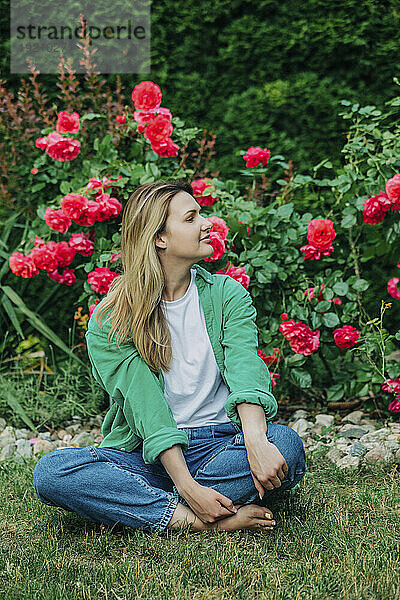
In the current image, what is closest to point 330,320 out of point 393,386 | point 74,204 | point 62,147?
point 393,386

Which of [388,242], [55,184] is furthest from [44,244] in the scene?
[388,242]

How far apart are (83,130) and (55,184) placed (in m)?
0.33

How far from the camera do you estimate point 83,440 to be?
11.0 feet

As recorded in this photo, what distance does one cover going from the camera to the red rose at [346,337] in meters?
3.30

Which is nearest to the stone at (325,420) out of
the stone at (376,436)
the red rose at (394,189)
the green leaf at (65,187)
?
the stone at (376,436)

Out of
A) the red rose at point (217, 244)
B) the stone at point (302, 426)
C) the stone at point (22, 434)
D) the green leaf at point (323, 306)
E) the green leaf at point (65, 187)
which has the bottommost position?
the stone at point (22, 434)

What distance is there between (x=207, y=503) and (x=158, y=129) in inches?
74.6

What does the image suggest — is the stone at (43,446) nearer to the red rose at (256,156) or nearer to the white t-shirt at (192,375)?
the white t-shirt at (192,375)

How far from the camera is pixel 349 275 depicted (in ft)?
12.4

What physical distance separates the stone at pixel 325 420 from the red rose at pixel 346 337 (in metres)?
0.37

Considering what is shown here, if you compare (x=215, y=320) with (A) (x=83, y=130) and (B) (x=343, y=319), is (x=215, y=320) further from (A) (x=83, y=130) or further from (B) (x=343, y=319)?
(A) (x=83, y=130)

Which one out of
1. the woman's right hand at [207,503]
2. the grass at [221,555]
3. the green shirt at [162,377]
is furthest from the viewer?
the green shirt at [162,377]

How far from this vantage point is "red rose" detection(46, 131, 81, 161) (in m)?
3.53

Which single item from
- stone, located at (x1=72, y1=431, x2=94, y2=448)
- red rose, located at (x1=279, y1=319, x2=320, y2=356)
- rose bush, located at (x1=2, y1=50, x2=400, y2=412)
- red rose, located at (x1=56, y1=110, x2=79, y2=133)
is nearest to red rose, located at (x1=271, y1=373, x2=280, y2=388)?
rose bush, located at (x1=2, y1=50, x2=400, y2=412)
